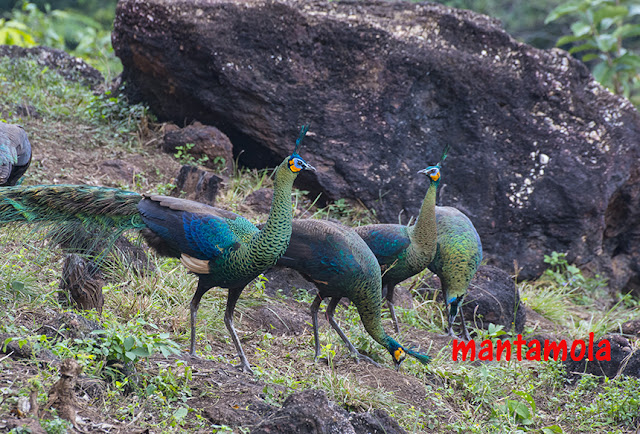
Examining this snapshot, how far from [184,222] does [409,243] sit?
7.08 ft

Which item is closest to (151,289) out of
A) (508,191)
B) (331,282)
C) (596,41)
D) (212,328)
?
(212,328)

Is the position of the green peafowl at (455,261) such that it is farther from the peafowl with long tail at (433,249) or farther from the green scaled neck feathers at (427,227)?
the green scaled neck feathers at (427,227)

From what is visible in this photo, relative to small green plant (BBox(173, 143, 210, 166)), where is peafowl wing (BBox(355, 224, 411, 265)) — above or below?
above

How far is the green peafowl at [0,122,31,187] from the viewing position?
5387 millimetres

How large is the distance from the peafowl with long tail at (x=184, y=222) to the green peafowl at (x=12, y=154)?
3.35ft

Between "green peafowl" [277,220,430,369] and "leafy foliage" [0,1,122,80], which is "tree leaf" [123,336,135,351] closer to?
"green peafowl" [277,220,430,369]

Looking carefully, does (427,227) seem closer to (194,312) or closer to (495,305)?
(495,305)

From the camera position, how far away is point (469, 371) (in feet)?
17.3

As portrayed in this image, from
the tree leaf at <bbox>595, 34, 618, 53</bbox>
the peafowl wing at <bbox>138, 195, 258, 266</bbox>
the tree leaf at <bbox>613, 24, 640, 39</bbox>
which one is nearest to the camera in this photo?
the peafowl wing at <bbox>138, 195, 258, 266</bbox>

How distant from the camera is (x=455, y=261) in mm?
6145

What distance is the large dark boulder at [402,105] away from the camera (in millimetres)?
7926

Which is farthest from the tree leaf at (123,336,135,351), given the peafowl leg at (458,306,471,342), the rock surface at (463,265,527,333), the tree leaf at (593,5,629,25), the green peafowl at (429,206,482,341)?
the tree leaf at (593,5,629,25)

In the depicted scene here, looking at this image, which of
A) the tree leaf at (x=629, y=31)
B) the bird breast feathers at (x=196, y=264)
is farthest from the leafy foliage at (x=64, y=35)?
the tree leaf at (x=629, y=31)

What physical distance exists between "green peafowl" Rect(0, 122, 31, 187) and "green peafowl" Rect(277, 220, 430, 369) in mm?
2222
